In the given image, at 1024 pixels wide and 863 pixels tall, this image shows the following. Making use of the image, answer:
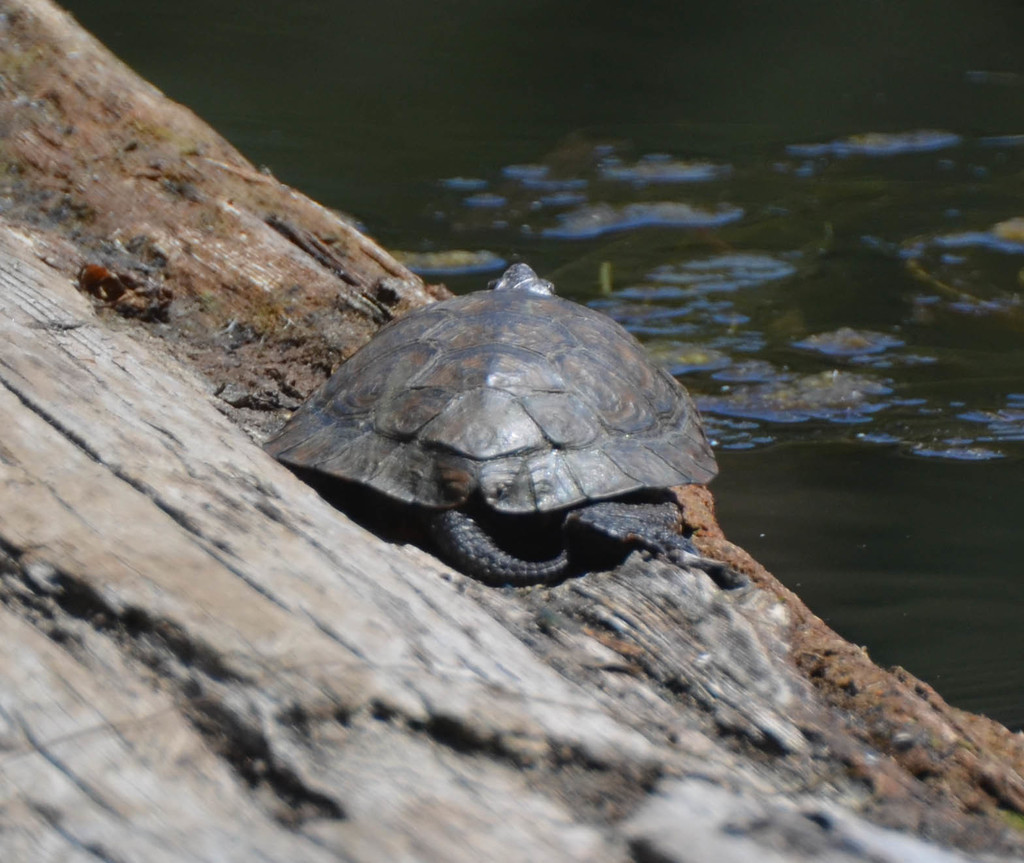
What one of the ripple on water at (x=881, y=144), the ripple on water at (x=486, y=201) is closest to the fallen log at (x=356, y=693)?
the ripple on water at (x=486, y=201)

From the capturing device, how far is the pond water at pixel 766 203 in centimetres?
399

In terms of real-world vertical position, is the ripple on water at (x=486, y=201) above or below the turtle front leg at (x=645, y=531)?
above

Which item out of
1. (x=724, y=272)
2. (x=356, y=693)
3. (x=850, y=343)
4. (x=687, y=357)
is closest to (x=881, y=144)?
(x=724, y=272)

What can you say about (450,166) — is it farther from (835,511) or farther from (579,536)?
(579,536)

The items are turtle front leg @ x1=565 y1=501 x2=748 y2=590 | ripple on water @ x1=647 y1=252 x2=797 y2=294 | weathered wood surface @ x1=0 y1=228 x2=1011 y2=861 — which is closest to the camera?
weathered wood surface @ x1=0 y1=228 x2=1011 y2=861

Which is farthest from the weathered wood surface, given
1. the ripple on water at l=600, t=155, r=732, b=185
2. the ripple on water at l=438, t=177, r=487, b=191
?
the ripple on water at l=600, t=155, r=732, b=185

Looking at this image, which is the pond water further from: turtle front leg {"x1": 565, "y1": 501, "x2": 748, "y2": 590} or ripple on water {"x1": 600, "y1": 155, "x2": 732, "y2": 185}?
turtle front leg {"x1": 565, "y1": 501, "x2": 748, "y2": 590}

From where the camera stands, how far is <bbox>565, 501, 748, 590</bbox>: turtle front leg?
2.24 metres

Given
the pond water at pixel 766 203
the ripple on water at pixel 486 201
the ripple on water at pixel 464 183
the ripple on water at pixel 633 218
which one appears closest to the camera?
the pond water at pixel 766 203

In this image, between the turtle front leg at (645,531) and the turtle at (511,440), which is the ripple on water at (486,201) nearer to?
the turtle at (511,440)

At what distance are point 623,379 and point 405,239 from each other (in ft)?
13.5

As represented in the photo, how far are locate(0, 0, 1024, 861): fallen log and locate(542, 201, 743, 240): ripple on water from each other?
4.55 m

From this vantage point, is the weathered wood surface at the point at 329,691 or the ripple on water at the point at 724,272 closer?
the weathered wood surface at the point at 329,691

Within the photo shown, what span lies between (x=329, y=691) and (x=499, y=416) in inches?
45.6
